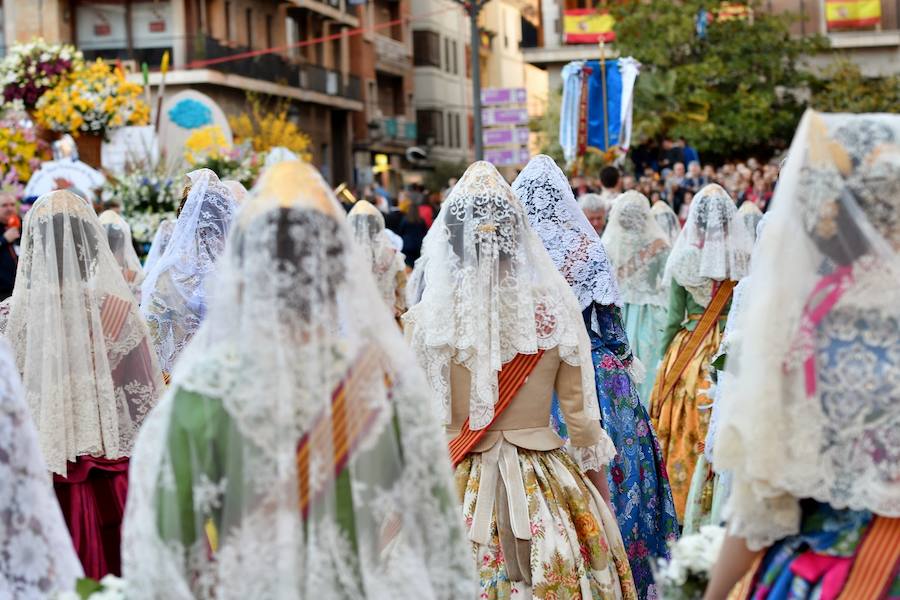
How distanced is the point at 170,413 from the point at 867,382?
154 cm

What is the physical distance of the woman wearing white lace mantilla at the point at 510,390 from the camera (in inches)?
213

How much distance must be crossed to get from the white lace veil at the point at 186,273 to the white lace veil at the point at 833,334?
3.93 m

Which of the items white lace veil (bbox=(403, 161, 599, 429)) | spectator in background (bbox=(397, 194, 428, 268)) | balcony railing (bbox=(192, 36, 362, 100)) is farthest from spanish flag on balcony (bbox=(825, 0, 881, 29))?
white lace veil (bbox=(403, 161, 599, 429))

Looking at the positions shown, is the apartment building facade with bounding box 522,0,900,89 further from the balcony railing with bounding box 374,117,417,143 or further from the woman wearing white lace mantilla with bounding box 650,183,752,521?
the woman wearing white lace mantilla with bounding box 650,183,752,521

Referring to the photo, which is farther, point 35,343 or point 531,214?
point 531,214

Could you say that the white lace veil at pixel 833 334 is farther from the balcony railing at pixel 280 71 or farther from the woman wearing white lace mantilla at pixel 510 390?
the balcony railing at pixel 280 71

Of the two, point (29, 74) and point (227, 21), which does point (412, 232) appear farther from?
point (227, 21)

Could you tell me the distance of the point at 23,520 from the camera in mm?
3801

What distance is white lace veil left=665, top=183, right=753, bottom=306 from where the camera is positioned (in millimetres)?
8875

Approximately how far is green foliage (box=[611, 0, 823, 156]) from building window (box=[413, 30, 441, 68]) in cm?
2361

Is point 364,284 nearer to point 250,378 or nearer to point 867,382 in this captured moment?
point 250,378

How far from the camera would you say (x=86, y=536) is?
5.84 m

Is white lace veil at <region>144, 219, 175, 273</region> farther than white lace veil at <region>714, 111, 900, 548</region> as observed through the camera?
Yes

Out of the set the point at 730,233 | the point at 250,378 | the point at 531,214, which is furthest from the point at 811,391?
the point at 730,233
